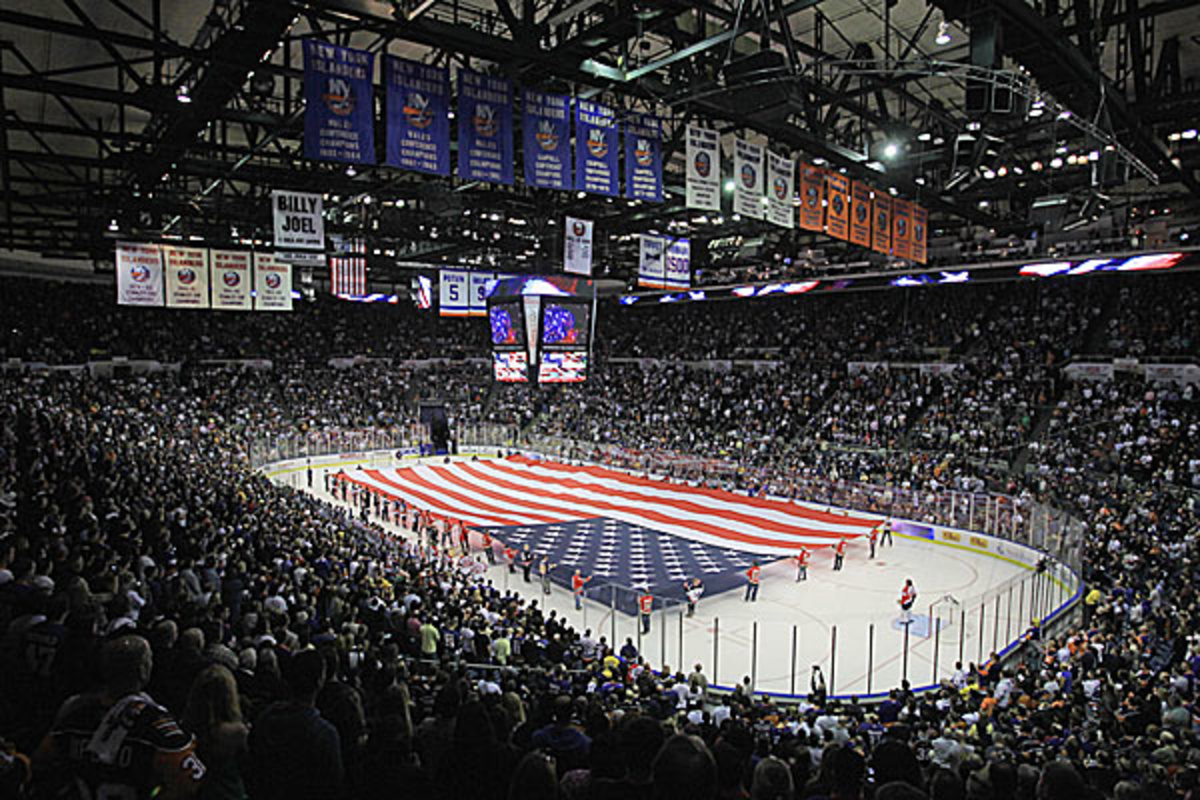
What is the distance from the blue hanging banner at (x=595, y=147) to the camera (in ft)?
40.4

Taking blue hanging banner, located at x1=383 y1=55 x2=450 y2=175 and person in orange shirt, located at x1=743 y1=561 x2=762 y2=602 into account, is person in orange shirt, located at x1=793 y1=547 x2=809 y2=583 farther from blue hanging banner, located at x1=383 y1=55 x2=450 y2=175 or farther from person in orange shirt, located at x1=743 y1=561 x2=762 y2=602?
blue hanging banner, located at x1=383 y1=55 x2=450 y2=175

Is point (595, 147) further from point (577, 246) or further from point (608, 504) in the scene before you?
point (608, 504)

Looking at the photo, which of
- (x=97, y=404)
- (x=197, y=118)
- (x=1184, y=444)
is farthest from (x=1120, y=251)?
(x=97, y=404)

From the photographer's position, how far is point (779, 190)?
48.5 ft

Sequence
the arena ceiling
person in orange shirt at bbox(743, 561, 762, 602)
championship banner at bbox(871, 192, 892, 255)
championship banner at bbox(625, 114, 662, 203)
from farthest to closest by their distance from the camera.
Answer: person in orange shirt at bbox(743, 561, 762, 602) → championship banner at bbox(871, 192, 892, 255) → championship banner at bbox(625, 114, 662, 203) → the arena ceiling

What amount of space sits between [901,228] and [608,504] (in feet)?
50.1

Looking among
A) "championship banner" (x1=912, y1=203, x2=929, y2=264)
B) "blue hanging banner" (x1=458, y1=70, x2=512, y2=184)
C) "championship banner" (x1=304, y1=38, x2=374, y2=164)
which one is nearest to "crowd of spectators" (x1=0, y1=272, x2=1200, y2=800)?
"championship banner" (x1=304, y1=38, x2=374, y2=164)

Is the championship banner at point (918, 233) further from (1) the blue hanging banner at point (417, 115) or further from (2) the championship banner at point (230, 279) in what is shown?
(2) the championship banner at point (230, 279)

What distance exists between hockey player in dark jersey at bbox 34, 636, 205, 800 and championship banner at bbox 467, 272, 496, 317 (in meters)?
22.8

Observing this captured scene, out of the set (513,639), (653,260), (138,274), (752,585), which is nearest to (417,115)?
(513,639)

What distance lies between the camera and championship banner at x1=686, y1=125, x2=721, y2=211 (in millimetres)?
13359

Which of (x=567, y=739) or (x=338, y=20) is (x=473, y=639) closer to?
(x=567, y=739)

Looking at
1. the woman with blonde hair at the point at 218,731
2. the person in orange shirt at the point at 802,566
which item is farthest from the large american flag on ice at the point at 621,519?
the woman with blonde hair at the point at 218,731

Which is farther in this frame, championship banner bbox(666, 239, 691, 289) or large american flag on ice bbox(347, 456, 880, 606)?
championship banner bbox(666, 239, 691, 289)
